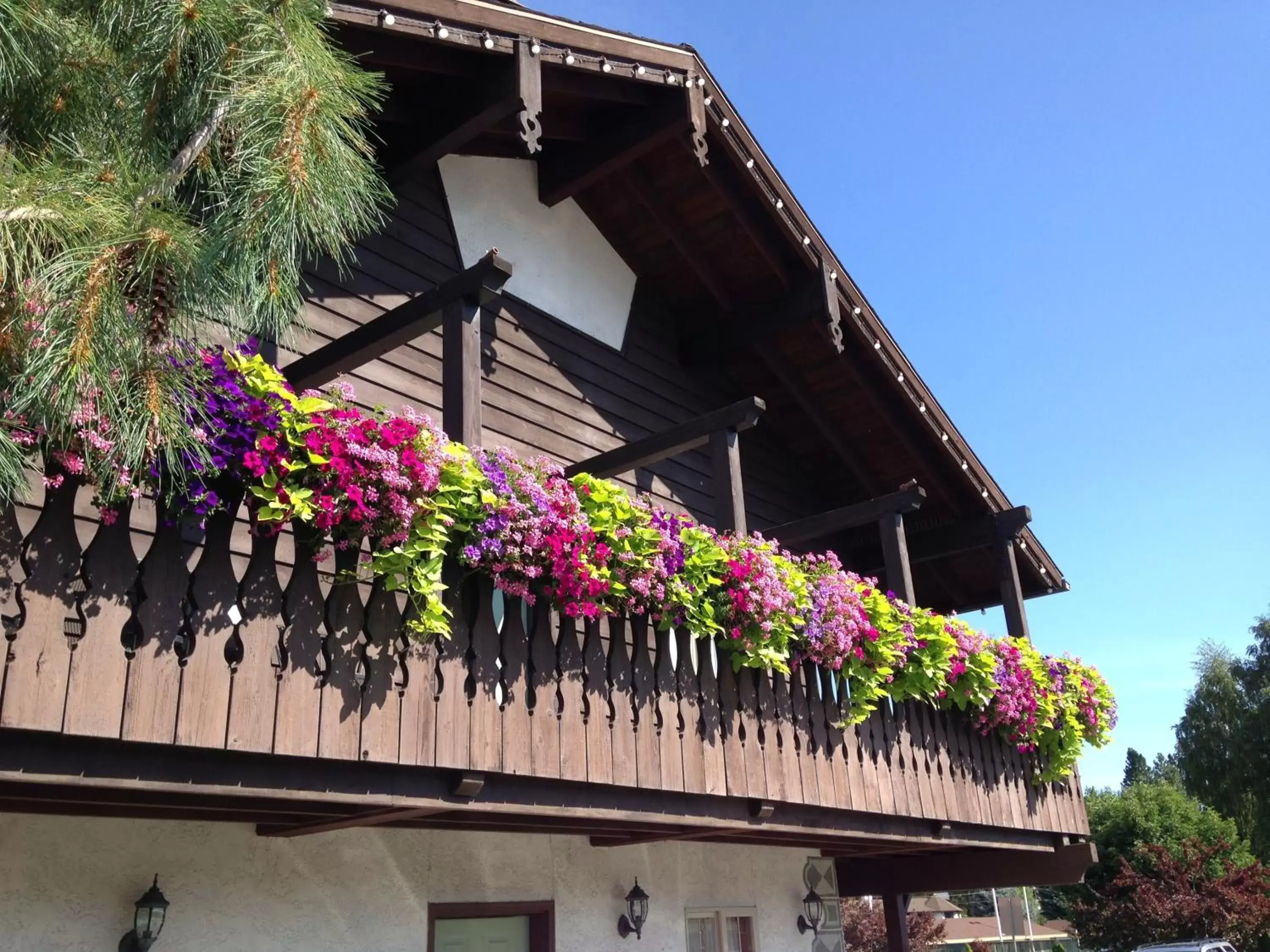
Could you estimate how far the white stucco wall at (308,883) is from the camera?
511 centimetres

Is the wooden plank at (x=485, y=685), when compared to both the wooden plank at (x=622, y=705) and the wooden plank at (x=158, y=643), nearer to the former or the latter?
the wooden plank at (x=622, y=705)

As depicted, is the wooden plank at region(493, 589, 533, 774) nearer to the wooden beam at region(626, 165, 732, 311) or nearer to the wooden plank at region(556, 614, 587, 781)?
the wooden plank at region(556, 614, 587, 781)

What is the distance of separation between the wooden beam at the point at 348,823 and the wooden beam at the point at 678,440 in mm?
2436

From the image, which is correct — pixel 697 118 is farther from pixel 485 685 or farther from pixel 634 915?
pixel 634 915

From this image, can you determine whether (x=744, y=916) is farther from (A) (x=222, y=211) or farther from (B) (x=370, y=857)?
(A) (x=222, y=211)

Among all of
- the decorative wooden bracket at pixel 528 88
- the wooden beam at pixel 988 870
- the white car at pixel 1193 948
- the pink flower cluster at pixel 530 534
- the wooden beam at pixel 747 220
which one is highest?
the wooden beam at pixel 747 220

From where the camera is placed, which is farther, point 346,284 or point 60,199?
point 346,284

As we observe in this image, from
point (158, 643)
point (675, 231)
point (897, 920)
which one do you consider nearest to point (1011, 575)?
point (897, 920)

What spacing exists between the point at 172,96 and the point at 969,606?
11.6 meters

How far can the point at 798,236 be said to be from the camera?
31.9 feet

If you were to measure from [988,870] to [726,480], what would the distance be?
557 centimetres

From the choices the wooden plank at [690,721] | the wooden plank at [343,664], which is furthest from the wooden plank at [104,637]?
the wooden plank at [690,721]

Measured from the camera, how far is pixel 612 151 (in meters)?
8.95

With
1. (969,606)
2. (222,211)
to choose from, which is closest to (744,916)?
(969,606)
